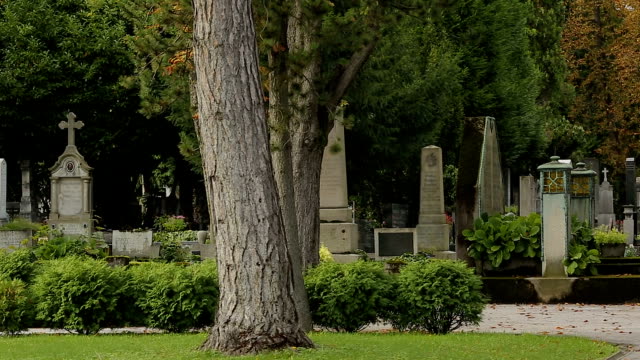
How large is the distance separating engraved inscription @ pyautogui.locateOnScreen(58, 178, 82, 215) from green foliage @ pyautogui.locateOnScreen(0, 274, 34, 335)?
17206 millimetres

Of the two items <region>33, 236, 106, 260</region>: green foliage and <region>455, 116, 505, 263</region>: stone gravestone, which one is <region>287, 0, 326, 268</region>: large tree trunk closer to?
<region>455, 116, 505, 263</region>: stone gravestone

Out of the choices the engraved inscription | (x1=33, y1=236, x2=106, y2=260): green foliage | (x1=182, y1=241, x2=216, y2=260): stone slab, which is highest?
the engraved inscription

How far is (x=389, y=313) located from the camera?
45.9ft

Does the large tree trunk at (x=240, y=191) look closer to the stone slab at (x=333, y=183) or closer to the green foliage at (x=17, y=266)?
the green foliage at (x=17, y=266)

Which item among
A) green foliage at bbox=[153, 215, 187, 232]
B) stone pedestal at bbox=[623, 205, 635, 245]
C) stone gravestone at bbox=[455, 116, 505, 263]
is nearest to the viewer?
stone gravestone at bbox=[455, 116, 505, 263]

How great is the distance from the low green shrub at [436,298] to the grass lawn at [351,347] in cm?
37

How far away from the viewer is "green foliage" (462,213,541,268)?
19719 millimetres

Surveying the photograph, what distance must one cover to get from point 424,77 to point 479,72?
501 centimetres

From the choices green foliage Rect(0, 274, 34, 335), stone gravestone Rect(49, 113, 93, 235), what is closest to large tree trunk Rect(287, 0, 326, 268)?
green foliage Rect(0, 274, 34, 335)

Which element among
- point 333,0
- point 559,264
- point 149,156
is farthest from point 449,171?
point 333,0

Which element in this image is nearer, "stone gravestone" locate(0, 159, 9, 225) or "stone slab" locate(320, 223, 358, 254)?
"stone slab" locate(320, 223, 358, 254)

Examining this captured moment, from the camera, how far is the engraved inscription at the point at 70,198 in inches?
1228

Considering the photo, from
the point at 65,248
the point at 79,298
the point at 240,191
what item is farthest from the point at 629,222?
the point at 240,191

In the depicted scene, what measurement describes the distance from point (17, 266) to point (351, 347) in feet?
19.1
